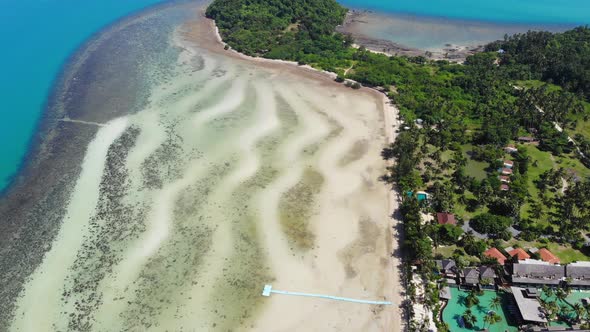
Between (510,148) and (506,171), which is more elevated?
(510,148)

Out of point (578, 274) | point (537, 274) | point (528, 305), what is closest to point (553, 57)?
point (578, 274)

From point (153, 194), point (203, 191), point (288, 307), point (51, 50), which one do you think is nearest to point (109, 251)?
point (153, 194)

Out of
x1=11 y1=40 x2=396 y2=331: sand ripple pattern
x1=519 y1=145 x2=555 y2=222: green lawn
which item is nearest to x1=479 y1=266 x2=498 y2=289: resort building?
x1=11 y1=40 x2=396 y2=331: sand ripple pattern

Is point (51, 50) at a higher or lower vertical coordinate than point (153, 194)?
higher

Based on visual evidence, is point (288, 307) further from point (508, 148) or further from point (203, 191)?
point (508, 148)

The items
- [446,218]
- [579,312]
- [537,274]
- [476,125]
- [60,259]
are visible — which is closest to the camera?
[579,312]

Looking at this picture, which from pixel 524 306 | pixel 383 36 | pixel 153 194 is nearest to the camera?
pixel 524 306

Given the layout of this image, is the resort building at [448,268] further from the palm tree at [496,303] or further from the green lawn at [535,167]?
the green lawn at [535,167]

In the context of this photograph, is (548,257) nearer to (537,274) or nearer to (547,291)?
(537,274)
